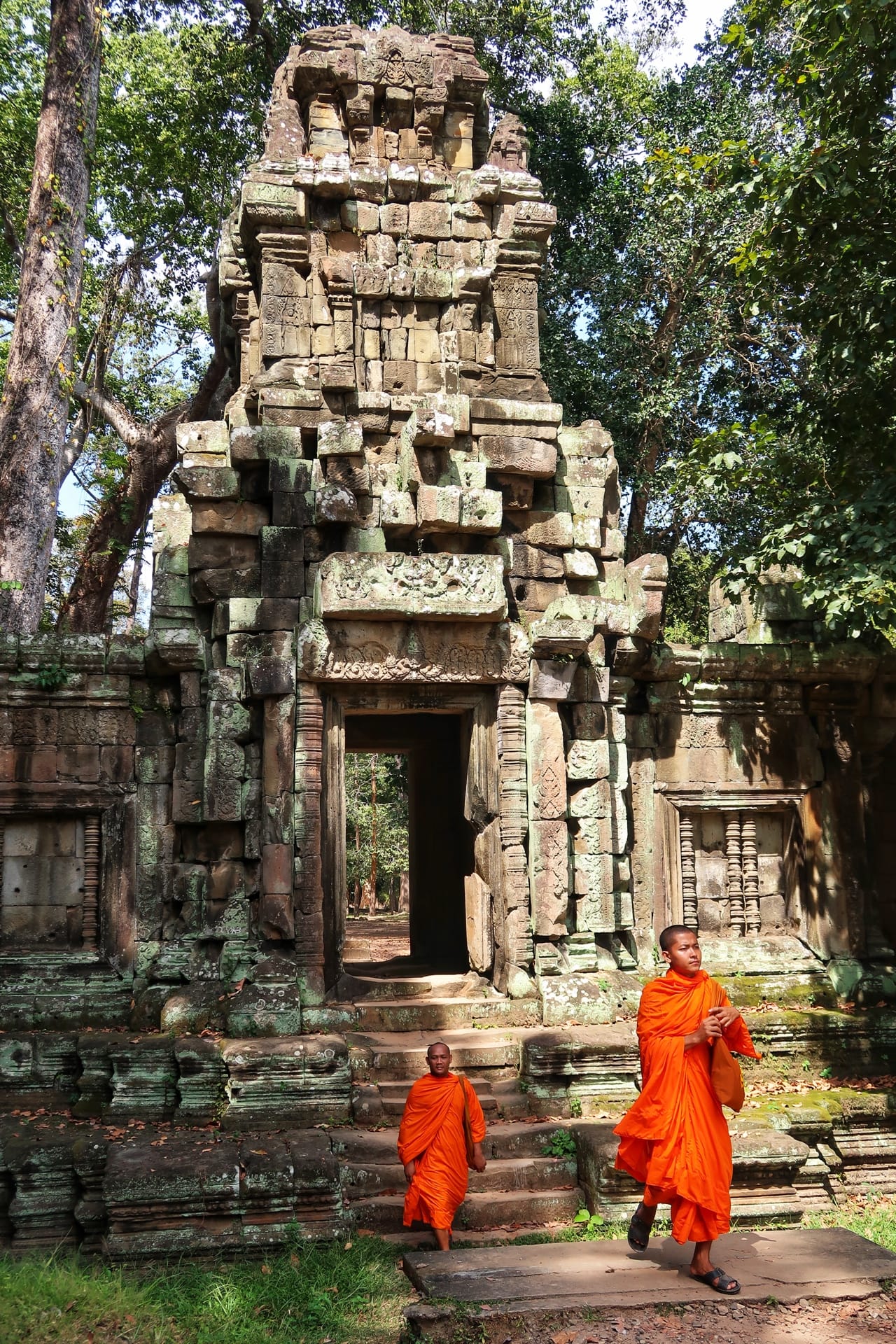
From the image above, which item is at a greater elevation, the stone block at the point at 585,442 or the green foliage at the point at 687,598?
the green foliage at the point at 687,598

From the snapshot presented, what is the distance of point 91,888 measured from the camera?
8.79 meters

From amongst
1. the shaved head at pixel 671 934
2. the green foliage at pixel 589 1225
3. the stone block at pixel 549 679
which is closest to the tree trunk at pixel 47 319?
the stone block at pixel 549 679

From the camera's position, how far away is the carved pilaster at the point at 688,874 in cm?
993

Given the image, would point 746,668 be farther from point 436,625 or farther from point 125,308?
point 125,308

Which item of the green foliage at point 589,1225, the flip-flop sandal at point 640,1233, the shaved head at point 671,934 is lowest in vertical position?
the green foliage at point 589,1225

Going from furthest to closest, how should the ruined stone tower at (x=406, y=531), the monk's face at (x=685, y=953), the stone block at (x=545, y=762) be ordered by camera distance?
the stone block at (x=545, y=762) → the ruined stone tower at (x=406, y=531) → the monk's face at (x=685, y=953)

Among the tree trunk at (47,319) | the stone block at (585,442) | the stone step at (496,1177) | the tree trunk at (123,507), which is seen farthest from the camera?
the tree trunk at (123,507)

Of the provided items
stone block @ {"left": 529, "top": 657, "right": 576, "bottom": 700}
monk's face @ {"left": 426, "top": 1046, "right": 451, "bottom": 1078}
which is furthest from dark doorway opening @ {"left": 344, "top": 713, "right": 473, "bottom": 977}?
monk's face @ {"left": 426, "top": 1046, "right": 451, "bottom": 1078}

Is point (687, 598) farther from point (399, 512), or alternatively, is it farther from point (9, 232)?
point (9, 232)

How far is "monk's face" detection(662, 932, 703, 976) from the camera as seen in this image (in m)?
5.27

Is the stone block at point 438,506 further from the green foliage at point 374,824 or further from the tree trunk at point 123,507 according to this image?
the green foliage at point 374,824

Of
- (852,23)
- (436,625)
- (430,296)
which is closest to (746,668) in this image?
(436,625)

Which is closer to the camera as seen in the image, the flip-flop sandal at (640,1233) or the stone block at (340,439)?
the flip-flop sandal at (640,1233)

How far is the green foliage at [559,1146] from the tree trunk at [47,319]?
741 cm
